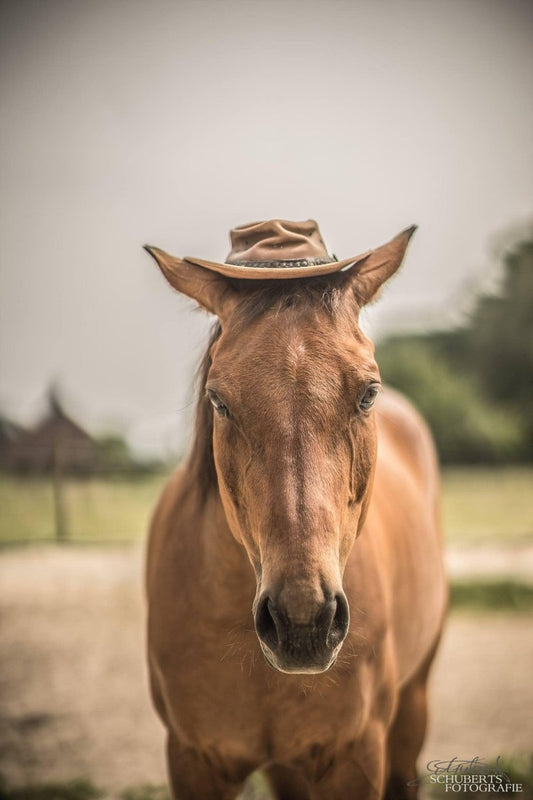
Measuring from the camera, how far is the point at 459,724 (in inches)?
187

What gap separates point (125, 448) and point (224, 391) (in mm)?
7758

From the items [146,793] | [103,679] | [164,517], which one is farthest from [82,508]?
[164,517]

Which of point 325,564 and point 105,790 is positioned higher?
point 325,564

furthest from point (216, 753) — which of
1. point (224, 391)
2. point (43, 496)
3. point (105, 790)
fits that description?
point (43, 496)

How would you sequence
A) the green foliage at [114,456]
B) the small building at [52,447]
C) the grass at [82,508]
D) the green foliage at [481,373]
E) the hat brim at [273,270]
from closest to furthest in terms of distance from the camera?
the hat brim at [273,270], the grass at [82,508], the small building at [52,447], the green foliage at [114,456], the green foliage at [481,373]

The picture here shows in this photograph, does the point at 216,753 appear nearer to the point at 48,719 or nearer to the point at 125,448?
the point at 48,719

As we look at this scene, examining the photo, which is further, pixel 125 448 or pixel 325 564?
pixel 125 448

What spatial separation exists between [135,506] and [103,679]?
154 inches

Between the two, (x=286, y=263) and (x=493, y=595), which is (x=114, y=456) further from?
(x=286, y=263)

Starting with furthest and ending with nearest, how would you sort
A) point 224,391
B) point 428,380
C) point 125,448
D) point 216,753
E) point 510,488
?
point 428,380, point 510,488, point 125,448, point 216,753, point 224,391

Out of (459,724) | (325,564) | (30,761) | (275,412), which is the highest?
(275,412)

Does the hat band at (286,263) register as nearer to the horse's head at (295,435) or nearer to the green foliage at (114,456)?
the horse's head at (295,435)

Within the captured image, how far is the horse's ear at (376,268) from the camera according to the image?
184 centimetres

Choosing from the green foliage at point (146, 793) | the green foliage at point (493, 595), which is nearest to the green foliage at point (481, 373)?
the green foliage at point (493, 595)
